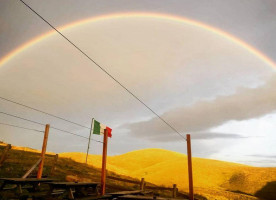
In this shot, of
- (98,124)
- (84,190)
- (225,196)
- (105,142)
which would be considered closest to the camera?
(84,190)

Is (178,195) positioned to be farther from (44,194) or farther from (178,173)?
(178,173)

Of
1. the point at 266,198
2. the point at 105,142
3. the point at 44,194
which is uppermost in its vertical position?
the point at 105,142

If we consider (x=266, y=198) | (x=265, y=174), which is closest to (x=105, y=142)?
(x=266, y=198)

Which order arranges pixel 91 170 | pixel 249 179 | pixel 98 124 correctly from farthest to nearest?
1. pixel 249 179
2. pixel 91 170
3. pixel 98 124

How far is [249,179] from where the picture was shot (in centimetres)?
3975

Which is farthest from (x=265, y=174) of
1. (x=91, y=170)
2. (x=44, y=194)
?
(x=44, y=194)

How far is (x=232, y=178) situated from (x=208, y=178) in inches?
176

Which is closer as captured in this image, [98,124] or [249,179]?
[98,124]

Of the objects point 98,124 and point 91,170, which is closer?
point 98,124

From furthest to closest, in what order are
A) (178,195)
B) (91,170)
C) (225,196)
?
(225,196) → (91,170) → (178,195)

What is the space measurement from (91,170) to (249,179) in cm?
3223

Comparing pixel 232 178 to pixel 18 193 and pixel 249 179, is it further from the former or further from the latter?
pixel 18 193

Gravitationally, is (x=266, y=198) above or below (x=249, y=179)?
below

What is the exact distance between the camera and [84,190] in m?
9.59
